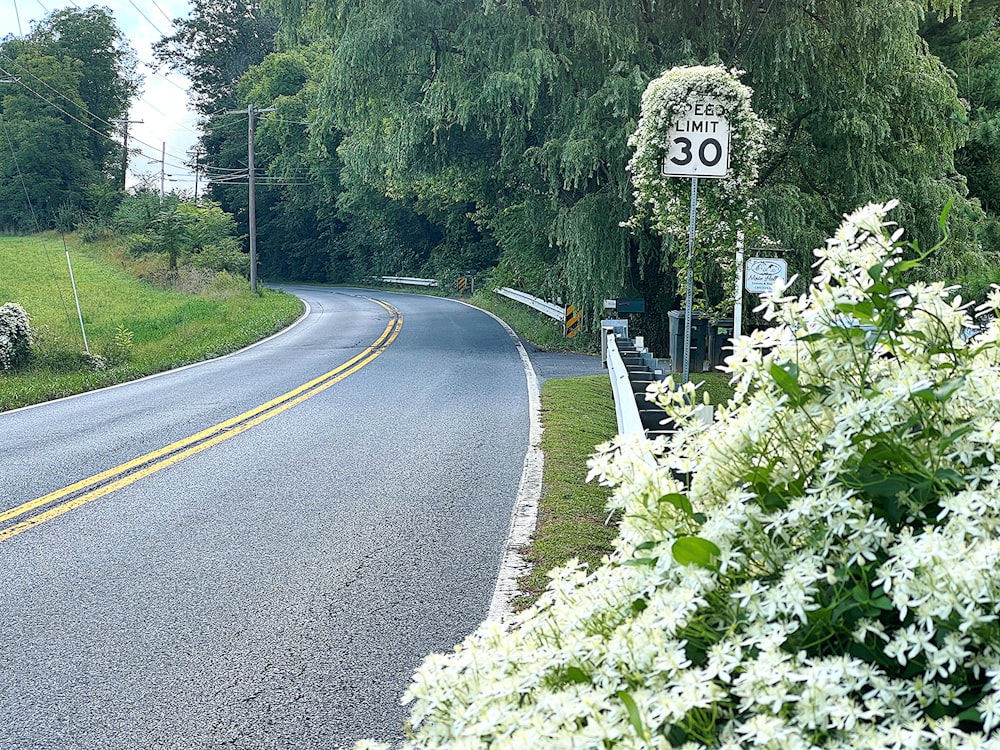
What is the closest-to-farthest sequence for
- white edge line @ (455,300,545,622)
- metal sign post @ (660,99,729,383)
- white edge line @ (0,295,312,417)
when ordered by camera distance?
1. white edge line @ (455,300,545,622)
2. metal sign post @ (660,99,729,383)
3. white edge line @ (0,295,312,417)

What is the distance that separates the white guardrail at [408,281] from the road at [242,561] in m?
40.1

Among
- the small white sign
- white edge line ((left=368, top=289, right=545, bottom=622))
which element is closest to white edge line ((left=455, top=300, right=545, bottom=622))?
white edge line ((left=368, top=289, right=545, bottom=622))

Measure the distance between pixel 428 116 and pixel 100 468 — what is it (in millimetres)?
11736

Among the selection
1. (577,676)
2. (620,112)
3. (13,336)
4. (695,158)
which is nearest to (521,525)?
(695,158)

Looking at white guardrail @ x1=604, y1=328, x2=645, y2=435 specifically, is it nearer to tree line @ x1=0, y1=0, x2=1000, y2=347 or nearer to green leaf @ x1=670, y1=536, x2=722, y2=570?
green leaf @ x1=670, y1=536, x2=722, y2=570

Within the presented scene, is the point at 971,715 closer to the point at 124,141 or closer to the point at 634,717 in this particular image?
the point at 634,717

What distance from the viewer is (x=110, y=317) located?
29281 millimetres

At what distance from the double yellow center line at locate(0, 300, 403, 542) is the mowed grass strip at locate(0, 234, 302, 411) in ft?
13.6

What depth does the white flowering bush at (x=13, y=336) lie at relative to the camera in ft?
60.4

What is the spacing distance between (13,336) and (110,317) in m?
11.0

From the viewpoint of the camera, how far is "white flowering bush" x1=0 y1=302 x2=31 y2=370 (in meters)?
18.4

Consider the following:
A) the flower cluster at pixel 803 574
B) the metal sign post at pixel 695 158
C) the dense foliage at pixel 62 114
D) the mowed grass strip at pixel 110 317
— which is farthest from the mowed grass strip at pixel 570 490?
the dense foliage at pixel 62 114

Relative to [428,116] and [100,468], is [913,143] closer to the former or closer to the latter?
[428,116]

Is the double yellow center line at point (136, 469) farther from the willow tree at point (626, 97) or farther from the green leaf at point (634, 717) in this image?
the willow tree at point (626, 97)
